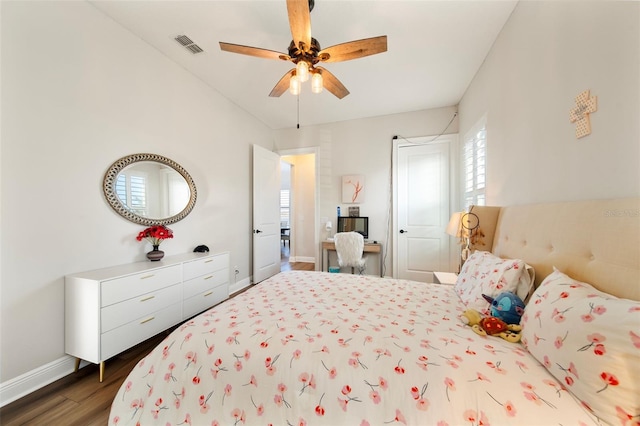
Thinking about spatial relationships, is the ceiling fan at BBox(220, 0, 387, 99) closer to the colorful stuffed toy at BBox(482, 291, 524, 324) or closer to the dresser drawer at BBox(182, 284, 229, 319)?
the colorful stuffed toy at BBox(482, 291, 524, 324)

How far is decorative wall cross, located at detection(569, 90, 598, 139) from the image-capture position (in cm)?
105

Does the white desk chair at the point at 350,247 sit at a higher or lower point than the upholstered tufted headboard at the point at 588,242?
lower

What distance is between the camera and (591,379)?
67cm

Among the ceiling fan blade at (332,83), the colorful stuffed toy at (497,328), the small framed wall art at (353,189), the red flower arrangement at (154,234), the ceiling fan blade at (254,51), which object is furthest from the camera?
the small framed wall art at (353,189)

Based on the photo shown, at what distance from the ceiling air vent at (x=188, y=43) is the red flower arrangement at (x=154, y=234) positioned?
176cm

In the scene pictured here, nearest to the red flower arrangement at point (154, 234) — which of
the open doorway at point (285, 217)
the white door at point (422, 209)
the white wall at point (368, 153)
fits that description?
the white wall at point (368, 153)

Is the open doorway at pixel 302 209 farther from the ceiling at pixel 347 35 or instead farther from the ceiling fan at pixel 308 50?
the ceiling fan at pixel 308 50

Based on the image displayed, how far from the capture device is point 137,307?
5.83 ft

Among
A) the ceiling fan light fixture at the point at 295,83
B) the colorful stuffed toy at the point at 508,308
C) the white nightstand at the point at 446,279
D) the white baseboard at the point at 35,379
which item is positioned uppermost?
the ceiling fan light fixture at the point at 295,83

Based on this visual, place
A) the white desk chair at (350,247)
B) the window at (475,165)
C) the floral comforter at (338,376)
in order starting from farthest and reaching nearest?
the white desk chair at (350,247) < the window at (475,165) < the floral comforter at (338,376)

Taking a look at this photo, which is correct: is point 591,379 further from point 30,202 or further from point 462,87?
point 462,87

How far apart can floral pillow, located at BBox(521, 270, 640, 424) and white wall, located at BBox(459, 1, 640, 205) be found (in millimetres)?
496

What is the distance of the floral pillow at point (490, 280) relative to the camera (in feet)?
4.01

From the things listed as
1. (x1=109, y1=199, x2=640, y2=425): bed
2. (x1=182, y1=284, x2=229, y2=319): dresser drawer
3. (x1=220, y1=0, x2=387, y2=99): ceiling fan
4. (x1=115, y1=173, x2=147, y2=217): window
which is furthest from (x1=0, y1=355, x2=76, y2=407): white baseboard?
(x1=220, y1=0, x2=387, y2=99): ceiling fan
